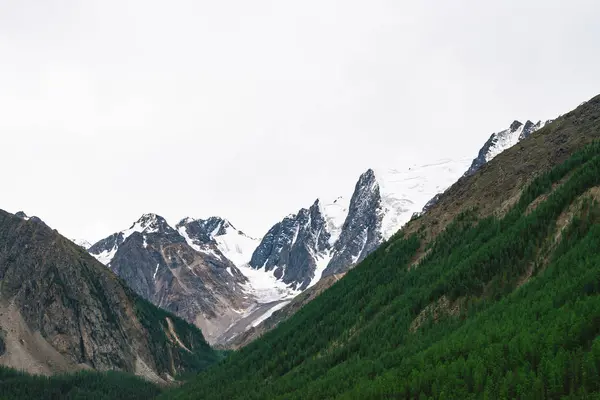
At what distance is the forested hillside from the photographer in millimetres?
54281

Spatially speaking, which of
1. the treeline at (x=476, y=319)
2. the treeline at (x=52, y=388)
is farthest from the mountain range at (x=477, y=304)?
the treeline at (x=52, y=388)

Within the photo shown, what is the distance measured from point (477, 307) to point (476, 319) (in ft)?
23.1

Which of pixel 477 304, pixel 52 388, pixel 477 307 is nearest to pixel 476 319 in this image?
pixel 477 307

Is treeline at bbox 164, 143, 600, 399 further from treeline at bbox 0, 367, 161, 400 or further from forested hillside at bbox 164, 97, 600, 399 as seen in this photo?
treeline at bbox 0, 367, 161, 400

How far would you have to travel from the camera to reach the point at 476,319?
74500 mm

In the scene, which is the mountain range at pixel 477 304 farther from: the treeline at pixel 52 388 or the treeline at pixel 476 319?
the treeline at pixel 52 388

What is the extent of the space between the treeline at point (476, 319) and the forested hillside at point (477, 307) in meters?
0.20

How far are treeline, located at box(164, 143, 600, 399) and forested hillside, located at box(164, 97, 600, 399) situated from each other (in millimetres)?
204

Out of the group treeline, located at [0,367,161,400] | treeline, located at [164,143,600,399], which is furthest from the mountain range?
treeline, located at [0,367,161,400]

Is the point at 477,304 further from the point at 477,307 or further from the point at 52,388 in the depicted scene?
the point at 52,388

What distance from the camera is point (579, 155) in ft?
330

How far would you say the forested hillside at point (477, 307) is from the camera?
178ft

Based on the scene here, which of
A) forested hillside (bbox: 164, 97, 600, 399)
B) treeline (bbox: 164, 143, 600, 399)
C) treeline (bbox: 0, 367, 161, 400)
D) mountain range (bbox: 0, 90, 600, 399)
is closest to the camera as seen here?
treeline (bbox: 164, 143, 600, 399)

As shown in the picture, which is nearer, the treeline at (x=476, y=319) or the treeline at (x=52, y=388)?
the treeline at (x=476, y=319)
